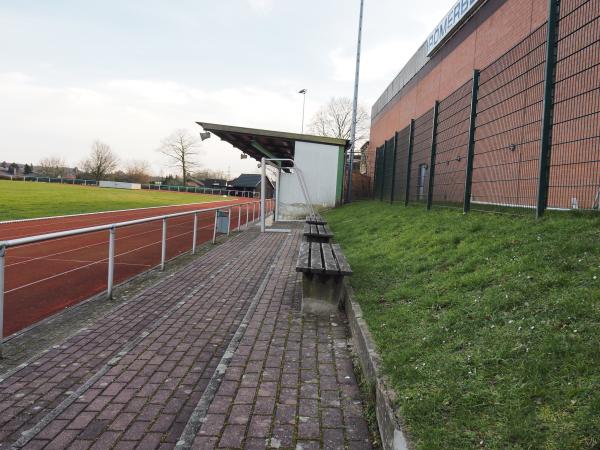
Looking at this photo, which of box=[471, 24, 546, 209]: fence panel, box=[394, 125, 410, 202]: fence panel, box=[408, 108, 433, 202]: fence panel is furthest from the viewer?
box=[394, 125, 410, 202]: fence panel

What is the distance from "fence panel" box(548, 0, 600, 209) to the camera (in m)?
4.71

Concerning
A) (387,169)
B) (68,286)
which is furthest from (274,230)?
(68,286)

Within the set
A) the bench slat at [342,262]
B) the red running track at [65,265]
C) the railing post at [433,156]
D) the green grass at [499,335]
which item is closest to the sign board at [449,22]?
the railing post at [433,156]

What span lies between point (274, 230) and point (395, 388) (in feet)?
38.1

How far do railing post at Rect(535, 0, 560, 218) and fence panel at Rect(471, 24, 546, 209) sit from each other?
0.29m

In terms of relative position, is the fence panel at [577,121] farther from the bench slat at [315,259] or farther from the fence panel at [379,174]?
the fence panel at [379,174]

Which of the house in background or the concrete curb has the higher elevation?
the house in background

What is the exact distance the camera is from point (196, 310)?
4.96m

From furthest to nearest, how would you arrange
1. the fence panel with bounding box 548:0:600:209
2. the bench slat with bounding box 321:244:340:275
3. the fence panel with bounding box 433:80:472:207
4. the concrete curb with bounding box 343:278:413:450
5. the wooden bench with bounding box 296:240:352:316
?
1. the fence panel with bounding box 433:80:472:207
2. the fence panel with bounding box 548:0:600:209
3. the wooden bench with bounding box 296:240:352:316
4. the bench slat with bounding box 321:244:340:275
5. the concrete curb with bounding box 343:278:413:450

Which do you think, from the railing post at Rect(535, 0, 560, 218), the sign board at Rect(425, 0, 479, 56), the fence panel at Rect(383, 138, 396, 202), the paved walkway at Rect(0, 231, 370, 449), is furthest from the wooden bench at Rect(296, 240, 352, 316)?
the sign board at Rect(425, 0, 479, 56)

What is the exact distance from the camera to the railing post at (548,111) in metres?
4.72

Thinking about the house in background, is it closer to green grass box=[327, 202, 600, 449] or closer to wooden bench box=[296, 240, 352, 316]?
wooden bench box=[296, 240, 352, 316]

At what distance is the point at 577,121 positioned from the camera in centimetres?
526

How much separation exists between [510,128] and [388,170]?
8389mm
